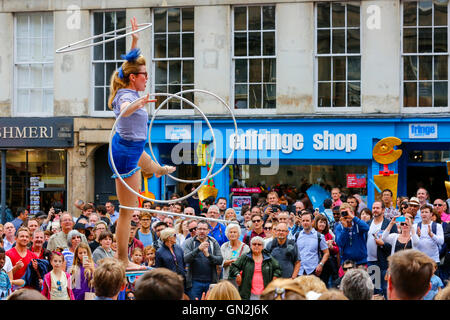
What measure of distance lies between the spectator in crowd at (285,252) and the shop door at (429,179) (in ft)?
28.0

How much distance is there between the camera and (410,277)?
13.0ft

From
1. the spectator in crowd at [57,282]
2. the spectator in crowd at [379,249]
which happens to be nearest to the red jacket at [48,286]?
the spectator in crowd at [57,282]

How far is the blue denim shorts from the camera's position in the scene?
6.48 metres

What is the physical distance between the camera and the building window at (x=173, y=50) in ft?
59.4

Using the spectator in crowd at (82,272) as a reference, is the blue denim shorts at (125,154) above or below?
above

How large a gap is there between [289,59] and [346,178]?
333cm

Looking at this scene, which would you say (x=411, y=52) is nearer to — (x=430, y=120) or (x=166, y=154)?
(x=430, y=120)

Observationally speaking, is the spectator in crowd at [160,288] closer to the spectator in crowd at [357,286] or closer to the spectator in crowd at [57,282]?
the spectator in crowd at [357,286]

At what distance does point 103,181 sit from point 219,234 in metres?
8.49

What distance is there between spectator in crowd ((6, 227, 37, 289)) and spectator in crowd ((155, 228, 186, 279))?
1.65m

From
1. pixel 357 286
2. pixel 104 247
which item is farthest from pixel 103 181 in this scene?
pixel 357 286

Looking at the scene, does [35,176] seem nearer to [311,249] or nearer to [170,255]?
[170,255]

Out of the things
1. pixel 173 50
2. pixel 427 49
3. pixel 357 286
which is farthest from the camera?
pixel 173 50
